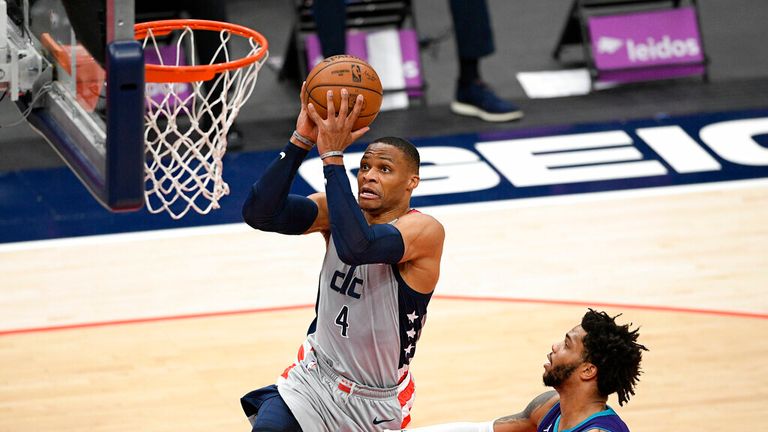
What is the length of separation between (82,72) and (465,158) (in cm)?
516

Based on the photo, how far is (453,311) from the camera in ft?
23.5

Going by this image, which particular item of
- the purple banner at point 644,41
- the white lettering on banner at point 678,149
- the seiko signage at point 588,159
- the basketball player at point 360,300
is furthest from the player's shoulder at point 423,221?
the purple banner at point 644,41

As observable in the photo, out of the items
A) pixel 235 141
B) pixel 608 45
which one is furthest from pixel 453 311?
pixel 608 45

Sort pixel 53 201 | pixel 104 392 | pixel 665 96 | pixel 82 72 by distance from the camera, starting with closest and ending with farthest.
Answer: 1. pixel 82 72
2. pixel 104 392
3. pixel 53 201
4. pixel 665 96

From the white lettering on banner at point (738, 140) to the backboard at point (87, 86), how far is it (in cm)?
589

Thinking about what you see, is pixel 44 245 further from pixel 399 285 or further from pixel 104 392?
pixel 399 285

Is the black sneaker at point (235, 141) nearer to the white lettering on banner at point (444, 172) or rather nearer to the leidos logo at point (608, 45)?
the white lettering on banner at point (444, 172)

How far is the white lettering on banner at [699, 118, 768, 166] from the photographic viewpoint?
9141mm

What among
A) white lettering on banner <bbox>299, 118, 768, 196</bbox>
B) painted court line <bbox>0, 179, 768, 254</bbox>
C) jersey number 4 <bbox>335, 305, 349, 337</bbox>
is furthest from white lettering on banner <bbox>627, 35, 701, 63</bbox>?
jersey number 4 <bbox>335, 305, 349, 337</bbox>

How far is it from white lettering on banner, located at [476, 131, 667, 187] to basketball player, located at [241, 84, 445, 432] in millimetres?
4199

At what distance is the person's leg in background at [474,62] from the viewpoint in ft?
31.6

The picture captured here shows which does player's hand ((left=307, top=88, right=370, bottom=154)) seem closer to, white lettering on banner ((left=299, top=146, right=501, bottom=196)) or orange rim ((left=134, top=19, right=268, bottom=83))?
orange rim ((left=134, top=19, right=268, bottom=83))

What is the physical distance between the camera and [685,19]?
10484mm

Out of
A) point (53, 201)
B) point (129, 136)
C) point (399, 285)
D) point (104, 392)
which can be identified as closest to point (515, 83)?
point (53, 201)
